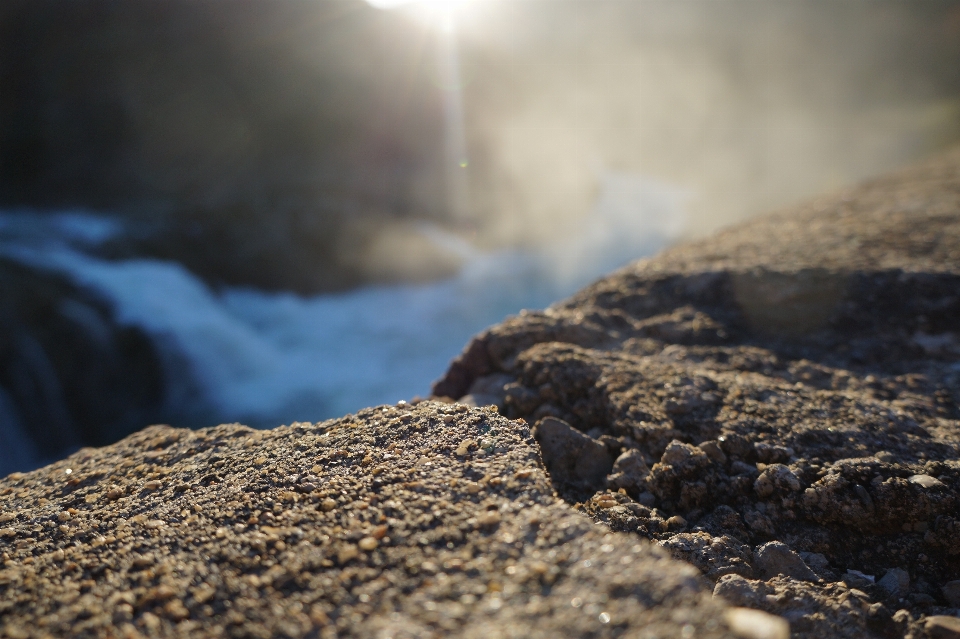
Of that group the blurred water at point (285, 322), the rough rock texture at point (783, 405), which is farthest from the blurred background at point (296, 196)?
the rough rock texture at point (783, 405)

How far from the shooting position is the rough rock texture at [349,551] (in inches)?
40.8

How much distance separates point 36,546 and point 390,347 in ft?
22.0

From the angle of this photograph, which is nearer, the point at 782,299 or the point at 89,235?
the point at 782,299

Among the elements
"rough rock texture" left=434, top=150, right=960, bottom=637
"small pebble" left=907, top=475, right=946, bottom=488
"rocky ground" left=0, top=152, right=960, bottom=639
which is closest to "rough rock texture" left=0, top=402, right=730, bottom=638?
"rocky ground" left=0, top=152, right=960, bottom=639

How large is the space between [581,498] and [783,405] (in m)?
0.74

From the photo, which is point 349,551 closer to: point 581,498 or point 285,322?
point 581,498

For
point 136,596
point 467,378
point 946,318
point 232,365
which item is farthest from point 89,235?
point 946,318

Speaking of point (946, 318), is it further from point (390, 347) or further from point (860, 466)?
point (390, 347)

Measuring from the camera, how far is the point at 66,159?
9.62 meters

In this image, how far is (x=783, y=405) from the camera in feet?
6.61

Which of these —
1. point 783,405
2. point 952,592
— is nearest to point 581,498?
point 783,405

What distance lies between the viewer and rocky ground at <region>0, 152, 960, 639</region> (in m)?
1.11

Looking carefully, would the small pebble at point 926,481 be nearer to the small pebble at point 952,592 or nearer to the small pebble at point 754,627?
the small pebble at point 952,592

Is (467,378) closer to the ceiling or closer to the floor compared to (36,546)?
closer to the ceiling
